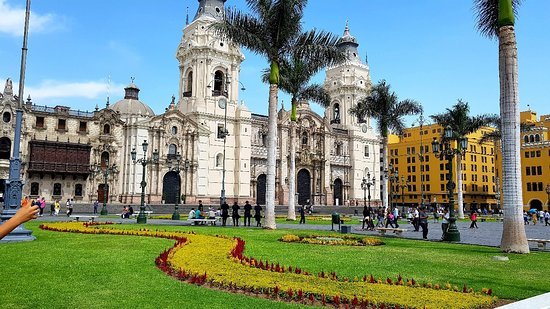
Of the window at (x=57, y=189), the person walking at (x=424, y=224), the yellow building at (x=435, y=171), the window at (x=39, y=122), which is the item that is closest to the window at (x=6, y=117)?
the window at (x=39, y=122)

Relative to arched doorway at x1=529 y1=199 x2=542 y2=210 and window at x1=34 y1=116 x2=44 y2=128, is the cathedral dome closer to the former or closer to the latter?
window at x1=34 y1=116 x2=44 y2=128

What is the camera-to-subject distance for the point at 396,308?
678 centimetres

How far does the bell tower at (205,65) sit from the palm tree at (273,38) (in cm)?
3121

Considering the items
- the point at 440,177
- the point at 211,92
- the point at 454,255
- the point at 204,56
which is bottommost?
the point at 454,255

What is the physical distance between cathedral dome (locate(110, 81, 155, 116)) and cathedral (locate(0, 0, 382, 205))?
0.48ft

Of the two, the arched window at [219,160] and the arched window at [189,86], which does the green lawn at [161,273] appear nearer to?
the arched window at [219,160]

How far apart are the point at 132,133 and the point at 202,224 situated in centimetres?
2741

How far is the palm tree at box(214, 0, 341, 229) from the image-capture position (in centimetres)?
2475

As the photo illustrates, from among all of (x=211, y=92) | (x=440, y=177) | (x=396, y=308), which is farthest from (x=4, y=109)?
(x=440, y=177)

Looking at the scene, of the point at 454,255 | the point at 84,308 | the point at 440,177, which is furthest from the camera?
the point at 440,177

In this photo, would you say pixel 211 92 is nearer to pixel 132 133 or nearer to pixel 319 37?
pixel 132 133

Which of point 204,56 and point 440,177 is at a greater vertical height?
point 204,56

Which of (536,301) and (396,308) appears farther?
(396,308)

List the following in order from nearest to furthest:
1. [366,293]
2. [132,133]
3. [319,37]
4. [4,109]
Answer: [366,293] < [319,37] < [4,109] < [132,133]
